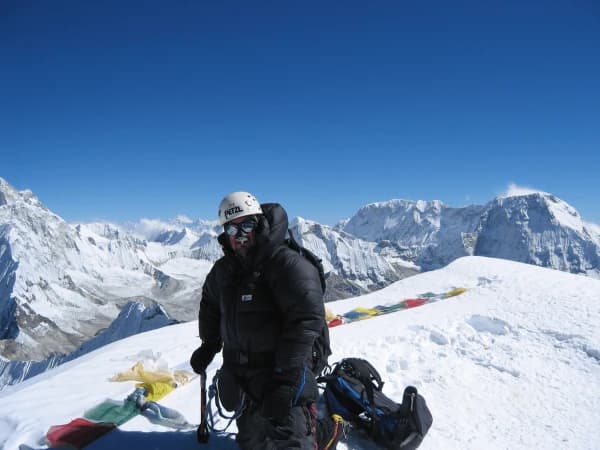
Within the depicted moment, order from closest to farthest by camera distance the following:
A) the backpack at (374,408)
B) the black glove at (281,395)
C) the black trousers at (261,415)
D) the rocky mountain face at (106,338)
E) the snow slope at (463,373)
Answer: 1. the black glove at (281,395)
2. the black trousers at (261,415)
3. the backpack at (374,408)
4. the snow slope at (463,373)
5. the rocky mountain face at (106,338)

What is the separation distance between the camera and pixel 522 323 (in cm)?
1052

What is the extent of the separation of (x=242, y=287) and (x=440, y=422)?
4.29m

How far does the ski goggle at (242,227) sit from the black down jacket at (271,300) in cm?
11

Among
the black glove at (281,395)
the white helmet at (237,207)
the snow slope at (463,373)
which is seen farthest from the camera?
the snow slope at (463,373)

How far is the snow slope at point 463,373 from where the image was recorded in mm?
5840

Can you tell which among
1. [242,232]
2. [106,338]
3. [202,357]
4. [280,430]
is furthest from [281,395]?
[106,338]

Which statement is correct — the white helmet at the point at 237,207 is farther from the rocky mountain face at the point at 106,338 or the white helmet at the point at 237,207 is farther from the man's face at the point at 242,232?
the rocky mountain face at the point at 106,338

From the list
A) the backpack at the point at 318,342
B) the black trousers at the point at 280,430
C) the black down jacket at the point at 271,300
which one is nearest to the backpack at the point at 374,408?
the backpack at the point at 318,342

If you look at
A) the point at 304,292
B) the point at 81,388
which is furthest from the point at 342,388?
the point at 81,388

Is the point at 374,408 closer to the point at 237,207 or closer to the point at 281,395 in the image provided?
the point at 281,395

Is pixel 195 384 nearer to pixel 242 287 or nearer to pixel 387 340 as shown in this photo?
pixel 242 287

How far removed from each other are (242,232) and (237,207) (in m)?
0.31

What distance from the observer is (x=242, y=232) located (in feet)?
15.4

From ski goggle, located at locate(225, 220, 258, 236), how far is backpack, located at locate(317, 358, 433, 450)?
9.77ft
